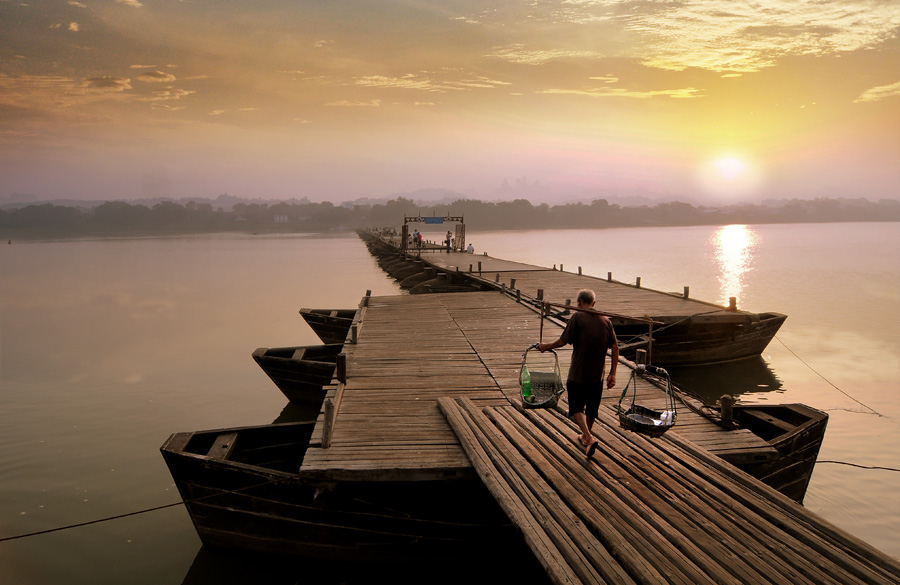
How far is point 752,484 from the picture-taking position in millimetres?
5953

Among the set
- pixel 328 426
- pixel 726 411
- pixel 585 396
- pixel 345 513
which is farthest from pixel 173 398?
pixel 726 411

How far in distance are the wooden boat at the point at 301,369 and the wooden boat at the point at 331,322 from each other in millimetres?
3835

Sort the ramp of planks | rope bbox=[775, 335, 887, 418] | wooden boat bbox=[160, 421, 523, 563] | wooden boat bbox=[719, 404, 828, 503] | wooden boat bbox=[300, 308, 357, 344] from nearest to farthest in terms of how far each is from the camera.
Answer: the ramp of planks < wooden boat bbox=[160, 421, 523, 563] < wooden boat bbox=[719, 404, 828, 503] < rope bbox=[775, 335, 887, 418] < wooden boat bbox=[300, 308, 357, 344]

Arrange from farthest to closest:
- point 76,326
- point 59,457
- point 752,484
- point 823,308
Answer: point 823,308
point 76,326
point 59,457
point 752,484

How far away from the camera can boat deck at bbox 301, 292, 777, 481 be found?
6.99 m

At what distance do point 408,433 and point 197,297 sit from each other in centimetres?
3773

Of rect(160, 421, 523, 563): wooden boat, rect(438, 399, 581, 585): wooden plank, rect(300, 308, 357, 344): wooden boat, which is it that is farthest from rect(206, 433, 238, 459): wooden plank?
rect(300, 308, 357, 344): wooden boat

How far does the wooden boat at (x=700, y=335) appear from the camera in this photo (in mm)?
16859

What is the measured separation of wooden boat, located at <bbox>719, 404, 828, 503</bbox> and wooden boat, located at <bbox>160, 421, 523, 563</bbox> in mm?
3585

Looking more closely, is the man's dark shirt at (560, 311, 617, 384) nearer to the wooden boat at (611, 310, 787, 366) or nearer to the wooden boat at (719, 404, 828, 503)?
the wooden boat at (719, 404, 828, 503)

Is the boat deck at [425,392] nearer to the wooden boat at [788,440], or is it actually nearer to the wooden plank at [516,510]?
the wooden plank at [516,510]

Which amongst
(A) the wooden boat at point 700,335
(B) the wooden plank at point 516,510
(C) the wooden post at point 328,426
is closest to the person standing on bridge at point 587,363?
(B) the wooden plank at point 516,510

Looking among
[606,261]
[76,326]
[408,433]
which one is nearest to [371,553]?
[408,433]

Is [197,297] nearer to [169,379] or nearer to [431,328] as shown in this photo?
[169,379]
